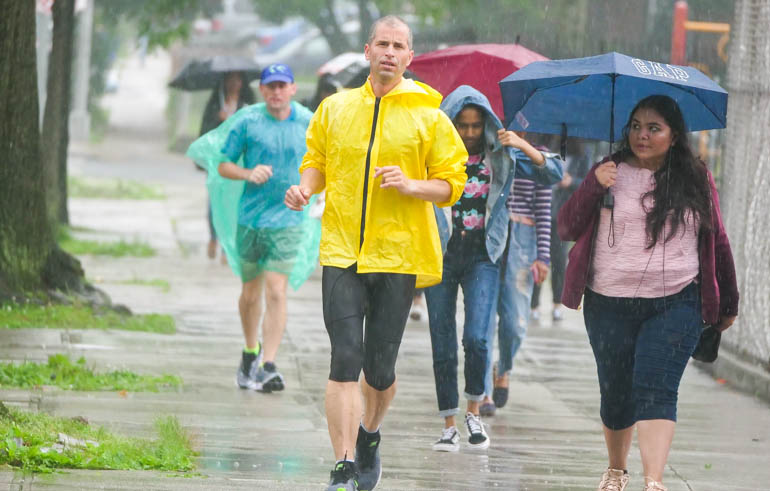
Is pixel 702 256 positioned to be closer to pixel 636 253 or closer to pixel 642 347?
pixel 636 253

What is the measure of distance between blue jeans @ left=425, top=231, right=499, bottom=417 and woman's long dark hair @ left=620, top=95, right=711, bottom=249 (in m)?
1.68

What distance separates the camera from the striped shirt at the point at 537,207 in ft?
27.5

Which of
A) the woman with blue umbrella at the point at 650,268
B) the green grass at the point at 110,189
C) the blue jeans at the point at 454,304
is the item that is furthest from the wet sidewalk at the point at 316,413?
the green grass at the point at 110,189

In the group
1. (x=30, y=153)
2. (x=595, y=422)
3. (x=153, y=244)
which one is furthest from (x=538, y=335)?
(x=153, y=244)

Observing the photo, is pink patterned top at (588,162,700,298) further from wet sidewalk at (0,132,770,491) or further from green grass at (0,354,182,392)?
green grass at (0,354,182,392)

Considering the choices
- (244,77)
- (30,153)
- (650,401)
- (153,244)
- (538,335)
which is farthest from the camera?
(153,244)

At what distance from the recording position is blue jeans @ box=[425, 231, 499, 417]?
7.33 metres

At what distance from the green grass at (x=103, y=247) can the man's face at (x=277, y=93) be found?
23.2ft

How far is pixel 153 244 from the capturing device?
54.1 ft

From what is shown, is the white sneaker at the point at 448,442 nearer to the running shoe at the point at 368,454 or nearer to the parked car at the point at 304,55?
the running shoe at the point at 368,454

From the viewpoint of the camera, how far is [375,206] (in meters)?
5.66

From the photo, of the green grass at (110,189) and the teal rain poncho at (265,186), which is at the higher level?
the teal rain poncho at (265,186)

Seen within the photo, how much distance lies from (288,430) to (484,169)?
1.78 meters

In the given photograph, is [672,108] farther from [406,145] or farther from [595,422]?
[595,422]
